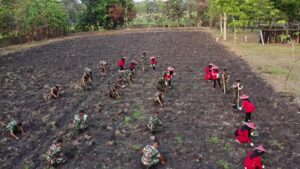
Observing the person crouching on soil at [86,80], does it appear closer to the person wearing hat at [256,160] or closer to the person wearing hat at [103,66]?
the person wearing hat at [103,66]

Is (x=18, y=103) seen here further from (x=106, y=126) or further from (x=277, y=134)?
(x=277, y=134)

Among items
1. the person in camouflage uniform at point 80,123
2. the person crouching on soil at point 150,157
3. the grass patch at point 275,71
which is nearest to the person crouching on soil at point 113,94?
the person in camouflage uniform at point 80,123

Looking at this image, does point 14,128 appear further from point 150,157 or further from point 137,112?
point 150,157

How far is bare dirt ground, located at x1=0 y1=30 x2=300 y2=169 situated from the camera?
10.6 metres

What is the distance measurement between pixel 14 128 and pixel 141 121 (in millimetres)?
5769

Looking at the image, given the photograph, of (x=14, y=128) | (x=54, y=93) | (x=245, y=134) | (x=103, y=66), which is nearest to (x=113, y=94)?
(x=54, y=93)

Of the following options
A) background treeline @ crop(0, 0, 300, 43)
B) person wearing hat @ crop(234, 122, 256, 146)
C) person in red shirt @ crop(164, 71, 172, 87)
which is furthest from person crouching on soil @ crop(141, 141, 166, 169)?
background treeline @ crop(0, 0, 300, 43)

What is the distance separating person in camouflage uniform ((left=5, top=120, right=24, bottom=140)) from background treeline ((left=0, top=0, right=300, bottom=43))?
24.8 meters

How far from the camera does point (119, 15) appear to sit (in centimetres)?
6069

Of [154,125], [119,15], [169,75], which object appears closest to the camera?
[154,125]

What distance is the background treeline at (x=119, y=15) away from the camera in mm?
34125

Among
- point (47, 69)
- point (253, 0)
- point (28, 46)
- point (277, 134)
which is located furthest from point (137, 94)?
point (28, 46)

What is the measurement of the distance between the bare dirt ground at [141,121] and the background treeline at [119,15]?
13.1 meters

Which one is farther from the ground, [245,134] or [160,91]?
[160,91]
